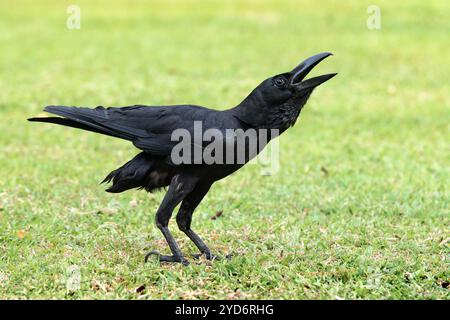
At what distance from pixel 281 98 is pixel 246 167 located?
3.75 meters

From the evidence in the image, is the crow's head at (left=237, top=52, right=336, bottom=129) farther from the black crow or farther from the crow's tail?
the crow's tail

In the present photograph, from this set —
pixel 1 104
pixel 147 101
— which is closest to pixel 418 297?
pixel 147 101

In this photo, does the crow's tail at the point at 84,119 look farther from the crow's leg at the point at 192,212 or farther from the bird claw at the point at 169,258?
the bird claw at the point at 169,258

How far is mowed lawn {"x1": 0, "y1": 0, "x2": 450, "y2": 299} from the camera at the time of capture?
5027mm

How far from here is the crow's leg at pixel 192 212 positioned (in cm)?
520

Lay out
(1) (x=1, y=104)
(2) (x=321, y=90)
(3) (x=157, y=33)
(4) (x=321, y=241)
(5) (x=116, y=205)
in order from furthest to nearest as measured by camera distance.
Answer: (3) (x=157, y=33) → (2) (x=321, y=90) → (1) (x=1, y=104) → (5) (x=116, y=205) → (4) (x=321, y=241)

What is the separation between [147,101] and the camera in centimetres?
1164

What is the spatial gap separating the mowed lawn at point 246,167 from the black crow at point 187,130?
537mm

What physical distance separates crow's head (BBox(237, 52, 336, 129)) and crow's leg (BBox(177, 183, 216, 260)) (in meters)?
0.61

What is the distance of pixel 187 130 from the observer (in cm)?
504

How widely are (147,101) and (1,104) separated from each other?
7.13 feet

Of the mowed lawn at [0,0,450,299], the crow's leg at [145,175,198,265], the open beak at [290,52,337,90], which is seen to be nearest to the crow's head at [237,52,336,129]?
the open beak at [290,52,337,90]

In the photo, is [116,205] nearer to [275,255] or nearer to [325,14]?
[275,255]
